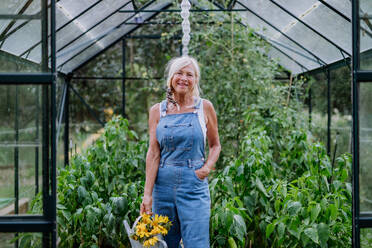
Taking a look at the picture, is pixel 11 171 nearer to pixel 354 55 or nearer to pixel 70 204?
pixel 70 204

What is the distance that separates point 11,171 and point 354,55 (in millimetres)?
1828

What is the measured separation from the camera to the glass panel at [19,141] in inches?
79.1

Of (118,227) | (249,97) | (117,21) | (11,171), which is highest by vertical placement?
(117,21)

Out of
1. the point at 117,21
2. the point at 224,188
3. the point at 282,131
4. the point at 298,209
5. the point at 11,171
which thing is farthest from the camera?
the point at 117,21

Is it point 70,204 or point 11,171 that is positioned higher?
point 11,171

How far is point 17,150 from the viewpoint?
2033mm

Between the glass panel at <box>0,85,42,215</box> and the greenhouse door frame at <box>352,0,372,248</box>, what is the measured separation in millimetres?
1595

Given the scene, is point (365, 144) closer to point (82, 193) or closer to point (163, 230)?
point (163, 230)

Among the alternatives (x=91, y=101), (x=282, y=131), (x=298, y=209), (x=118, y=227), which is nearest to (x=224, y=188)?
(x=298, y=209)

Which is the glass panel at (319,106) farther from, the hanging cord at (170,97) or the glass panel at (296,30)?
the hanging cord at (170,97)

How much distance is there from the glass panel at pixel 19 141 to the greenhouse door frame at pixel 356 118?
159cm

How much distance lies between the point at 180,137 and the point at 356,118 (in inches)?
36.0

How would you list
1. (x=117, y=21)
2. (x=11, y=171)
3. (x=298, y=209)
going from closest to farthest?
(x=11, y=171) < (x=298, y=209) < (x=117, y=21)

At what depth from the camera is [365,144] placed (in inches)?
82.3
